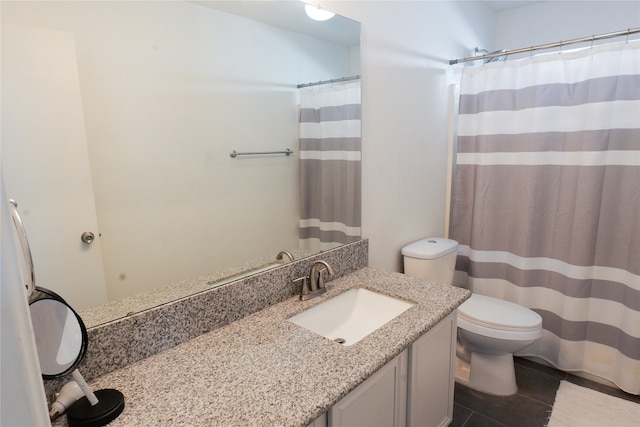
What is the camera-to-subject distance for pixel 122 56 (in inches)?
39.3

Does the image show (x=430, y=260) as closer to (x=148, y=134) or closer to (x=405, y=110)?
(x=405, y=110)

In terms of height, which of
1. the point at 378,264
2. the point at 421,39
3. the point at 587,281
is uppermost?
the point at 421,39

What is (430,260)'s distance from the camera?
78.5 inches

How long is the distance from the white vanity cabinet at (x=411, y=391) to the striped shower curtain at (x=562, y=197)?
1020 millimetres

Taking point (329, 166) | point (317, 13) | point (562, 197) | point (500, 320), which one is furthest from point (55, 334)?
point (562, 197)

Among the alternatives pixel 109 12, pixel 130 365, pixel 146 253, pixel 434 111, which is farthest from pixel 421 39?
pixel 130 365

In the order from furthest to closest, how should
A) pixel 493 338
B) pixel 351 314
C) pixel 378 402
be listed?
pixel 493 338 < pixel 351 314 < pixel 378 402

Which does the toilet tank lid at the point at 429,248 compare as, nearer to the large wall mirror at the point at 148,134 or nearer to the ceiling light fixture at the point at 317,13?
the large wall mirror at the point at 148,134

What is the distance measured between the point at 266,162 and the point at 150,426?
92 centimetres

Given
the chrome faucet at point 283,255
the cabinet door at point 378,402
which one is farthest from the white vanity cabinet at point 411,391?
the chrome faucet at point 283,255

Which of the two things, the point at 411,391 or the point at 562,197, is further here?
the point at 562,197

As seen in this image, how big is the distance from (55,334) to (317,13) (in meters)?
1.42

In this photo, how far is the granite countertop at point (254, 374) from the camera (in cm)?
84

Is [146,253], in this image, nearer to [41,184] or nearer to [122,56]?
[41,184]
